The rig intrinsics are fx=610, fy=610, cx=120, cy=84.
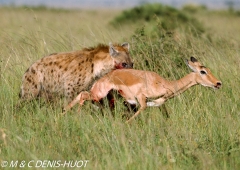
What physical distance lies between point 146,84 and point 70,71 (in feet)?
3.91

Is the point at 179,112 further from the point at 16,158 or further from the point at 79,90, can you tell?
the point at 16,158

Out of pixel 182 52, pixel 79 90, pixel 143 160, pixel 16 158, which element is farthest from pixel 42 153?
pixel 182 52

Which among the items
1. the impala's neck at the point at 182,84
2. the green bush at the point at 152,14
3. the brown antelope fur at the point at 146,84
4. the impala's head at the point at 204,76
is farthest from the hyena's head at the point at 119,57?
the green bush at the point at 152,14

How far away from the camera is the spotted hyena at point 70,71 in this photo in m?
7.23

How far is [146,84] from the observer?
6.52 m

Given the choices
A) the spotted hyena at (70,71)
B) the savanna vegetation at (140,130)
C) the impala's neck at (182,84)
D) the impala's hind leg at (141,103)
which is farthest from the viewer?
the spotted hyena at (70,71)

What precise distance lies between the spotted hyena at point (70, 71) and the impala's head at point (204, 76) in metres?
1.01

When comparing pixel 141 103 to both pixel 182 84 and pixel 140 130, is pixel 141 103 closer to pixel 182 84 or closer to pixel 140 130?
pixel 182 84

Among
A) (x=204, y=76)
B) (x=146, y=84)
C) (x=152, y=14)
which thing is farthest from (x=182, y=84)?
(x=152, y=14)

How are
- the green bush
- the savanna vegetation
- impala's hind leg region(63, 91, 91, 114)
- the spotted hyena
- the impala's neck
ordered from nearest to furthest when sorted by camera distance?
the savanna vegetation
the impala's neck
impala's hind leg region(63, 91, 91, 114)
the spotted hyena
the green bush

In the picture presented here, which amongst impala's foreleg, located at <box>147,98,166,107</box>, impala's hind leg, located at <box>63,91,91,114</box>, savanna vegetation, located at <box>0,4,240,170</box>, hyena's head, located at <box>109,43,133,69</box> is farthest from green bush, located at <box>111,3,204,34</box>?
impala's foreleg, located at <box>147,98,166,107</box>

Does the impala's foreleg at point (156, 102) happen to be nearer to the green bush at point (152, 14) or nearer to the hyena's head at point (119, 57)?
the hyena's head at point (119, 57)

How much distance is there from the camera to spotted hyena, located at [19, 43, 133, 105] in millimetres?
7234

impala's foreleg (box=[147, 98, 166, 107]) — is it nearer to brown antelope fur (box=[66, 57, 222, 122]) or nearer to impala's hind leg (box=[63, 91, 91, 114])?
brown antelope fur (box=[66, 57, 222, 122])
